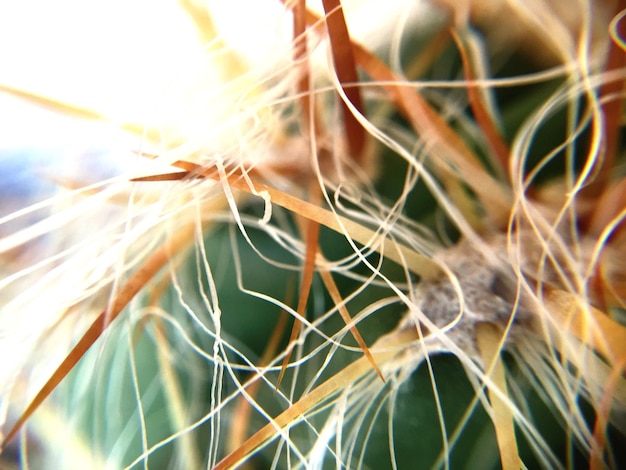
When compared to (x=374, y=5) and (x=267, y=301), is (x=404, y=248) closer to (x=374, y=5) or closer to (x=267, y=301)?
(x=267, y=301)

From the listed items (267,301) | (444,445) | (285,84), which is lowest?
(444,445)

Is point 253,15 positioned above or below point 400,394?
above

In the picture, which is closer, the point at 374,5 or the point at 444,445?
the point at 444,445

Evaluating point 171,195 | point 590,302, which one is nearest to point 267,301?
point 171,195

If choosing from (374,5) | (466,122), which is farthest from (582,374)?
(374,5)

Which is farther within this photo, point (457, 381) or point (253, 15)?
point (253, 15)

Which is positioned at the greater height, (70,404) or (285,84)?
(285,84)

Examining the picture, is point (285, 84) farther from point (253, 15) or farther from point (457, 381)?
point (457, 381)

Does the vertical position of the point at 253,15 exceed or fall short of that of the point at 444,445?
it exceeds it

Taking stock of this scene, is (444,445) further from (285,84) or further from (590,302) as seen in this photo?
(285,84)
